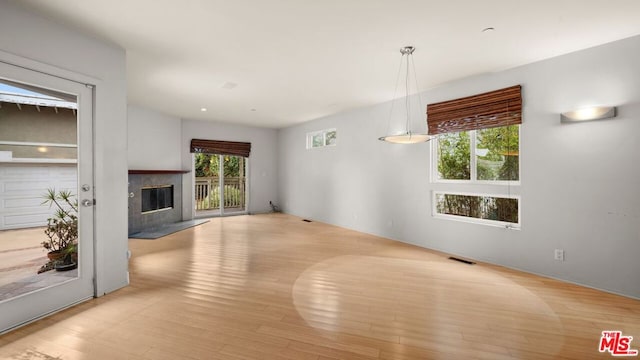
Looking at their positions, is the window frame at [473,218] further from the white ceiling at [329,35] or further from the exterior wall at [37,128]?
the exterior wall at [37,128]

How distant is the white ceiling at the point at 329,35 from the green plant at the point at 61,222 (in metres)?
1.61

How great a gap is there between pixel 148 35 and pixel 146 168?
440 cm

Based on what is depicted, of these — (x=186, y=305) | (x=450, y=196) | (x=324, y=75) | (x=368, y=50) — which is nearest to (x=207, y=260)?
(x=186, y=305)

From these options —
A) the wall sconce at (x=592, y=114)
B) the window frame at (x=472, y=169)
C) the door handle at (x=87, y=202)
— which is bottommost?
the door handle at (x=87, y=202)

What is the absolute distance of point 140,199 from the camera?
5.88m

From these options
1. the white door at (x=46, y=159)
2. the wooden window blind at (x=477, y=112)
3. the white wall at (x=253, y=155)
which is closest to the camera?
the white door at (x=46, y=159)

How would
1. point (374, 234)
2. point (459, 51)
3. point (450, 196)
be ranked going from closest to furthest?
1. point (459, 51)
2. point (450, 196)
3. point (374, 234)

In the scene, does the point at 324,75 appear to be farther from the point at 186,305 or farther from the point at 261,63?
the point at 186,305

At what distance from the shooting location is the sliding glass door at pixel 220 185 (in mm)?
7816

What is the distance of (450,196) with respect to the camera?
4.27 meters

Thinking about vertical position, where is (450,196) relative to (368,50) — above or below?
below

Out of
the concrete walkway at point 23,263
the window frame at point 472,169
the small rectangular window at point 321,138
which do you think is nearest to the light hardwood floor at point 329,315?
the concrete walkway at point 23,263

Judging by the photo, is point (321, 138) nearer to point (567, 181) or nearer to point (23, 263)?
point (567, 181)

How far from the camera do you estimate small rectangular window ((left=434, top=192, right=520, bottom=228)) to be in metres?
3.61
